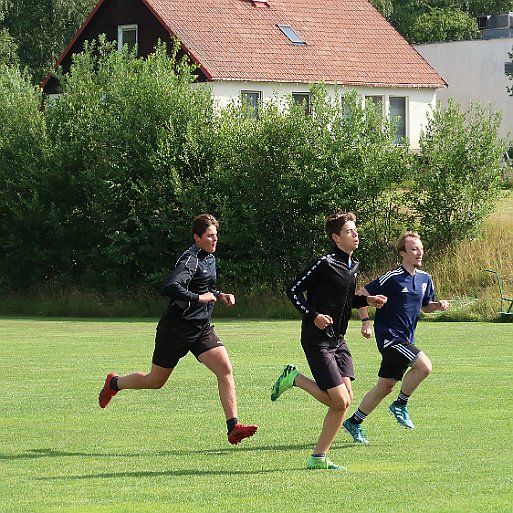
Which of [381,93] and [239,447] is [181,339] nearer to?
[239,447]

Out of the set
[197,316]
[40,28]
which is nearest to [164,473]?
[197,316]

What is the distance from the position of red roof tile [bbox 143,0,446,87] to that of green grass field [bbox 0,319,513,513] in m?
29.2

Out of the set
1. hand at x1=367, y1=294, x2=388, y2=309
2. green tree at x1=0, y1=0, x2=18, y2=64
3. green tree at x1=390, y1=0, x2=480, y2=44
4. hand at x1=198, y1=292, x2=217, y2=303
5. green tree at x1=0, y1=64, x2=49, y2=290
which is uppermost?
green tree at x1=390, y1=0, x2=480, y2=44

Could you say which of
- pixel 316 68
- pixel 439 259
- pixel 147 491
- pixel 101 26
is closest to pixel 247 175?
pixel 439 259

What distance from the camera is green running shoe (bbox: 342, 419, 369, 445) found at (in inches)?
426

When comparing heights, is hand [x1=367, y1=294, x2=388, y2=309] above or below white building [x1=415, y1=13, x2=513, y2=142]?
below

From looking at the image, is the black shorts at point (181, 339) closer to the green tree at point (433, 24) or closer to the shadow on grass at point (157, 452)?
the shadow on grass at point (157, 452)

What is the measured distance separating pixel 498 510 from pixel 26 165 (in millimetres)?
29849

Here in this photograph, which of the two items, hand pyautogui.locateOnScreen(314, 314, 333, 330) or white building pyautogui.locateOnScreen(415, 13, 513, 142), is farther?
white building pyautogui.locateOnScreen(415, 13, 513, 142)

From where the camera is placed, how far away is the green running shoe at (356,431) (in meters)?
10.8

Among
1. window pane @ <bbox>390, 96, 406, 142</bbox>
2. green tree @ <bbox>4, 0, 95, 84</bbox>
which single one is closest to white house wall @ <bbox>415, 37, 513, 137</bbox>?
window pane @ <bbox>390, 96, 406, 142</bbox>

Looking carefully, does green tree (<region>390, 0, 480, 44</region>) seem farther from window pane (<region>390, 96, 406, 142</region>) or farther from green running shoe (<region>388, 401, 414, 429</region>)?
green running shoe (<region>388, 401, 414, 429</region>)

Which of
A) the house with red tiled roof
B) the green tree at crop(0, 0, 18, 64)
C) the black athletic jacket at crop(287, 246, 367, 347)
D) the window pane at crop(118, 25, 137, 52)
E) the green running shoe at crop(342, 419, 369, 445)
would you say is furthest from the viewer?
the green tree at crop(0, 0, 18, 64)

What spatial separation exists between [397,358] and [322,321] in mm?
1661
